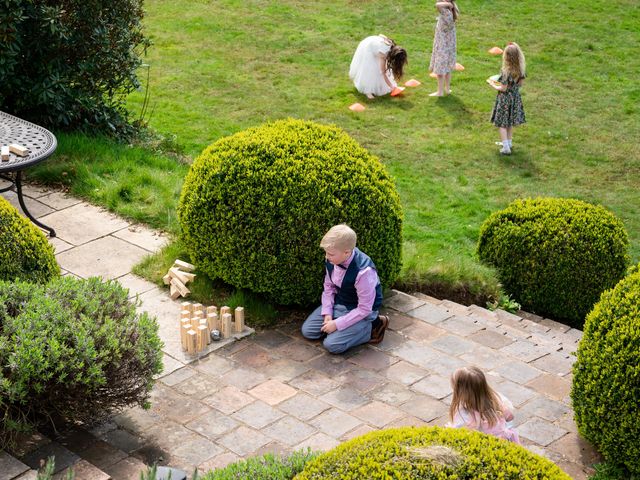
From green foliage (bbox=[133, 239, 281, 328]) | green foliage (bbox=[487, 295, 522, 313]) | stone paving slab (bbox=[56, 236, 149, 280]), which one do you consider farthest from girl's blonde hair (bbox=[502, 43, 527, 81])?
stone paving slab (bbox=[56, 236, 149, 280])

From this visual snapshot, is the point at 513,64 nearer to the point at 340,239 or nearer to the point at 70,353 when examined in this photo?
the point at 340,239

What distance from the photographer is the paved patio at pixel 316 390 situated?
663cm

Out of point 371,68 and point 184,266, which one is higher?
point 371,68

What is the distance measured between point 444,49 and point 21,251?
9.90m

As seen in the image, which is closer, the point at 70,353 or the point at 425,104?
the point at 70,353

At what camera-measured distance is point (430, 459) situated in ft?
14.8

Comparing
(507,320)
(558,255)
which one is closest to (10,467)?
(507,320)

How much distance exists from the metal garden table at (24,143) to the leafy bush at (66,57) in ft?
5.03

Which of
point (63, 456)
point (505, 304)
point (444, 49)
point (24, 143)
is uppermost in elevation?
point (444, 49)

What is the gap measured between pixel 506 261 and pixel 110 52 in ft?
18.6

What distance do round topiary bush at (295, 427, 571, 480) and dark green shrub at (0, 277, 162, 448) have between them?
199cm

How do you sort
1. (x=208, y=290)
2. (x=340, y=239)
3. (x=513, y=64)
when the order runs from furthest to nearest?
1. (x=513, y=64)
2. (x=208, y=290)
3. (x=340, y=239)

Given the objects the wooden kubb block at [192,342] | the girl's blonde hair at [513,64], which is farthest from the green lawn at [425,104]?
the wooden kubb block at [192,342]

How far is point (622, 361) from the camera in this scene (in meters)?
6.29
